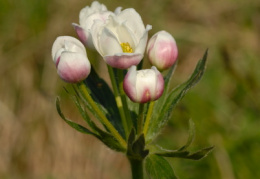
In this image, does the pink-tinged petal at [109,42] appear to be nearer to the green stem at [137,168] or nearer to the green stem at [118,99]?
the green stem at [118,99]

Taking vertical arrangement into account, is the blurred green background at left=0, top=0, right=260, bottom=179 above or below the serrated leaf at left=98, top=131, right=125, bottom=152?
below

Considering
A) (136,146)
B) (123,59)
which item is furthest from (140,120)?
(123,59)

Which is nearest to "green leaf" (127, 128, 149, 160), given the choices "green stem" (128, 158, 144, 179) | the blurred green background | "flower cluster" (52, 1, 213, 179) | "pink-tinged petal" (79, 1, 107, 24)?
"flower cluster" (52, 1, 213, 179)

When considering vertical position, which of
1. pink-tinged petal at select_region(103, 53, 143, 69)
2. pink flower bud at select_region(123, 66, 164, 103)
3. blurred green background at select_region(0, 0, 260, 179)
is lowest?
blurred green background at select_region(0, 0, 260, 179)

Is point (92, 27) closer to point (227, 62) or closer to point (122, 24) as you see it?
point (122, 24)

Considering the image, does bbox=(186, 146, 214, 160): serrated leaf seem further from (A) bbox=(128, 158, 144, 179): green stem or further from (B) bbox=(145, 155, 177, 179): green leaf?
(A) bbox=(128, 158, 144, 179): green stem
